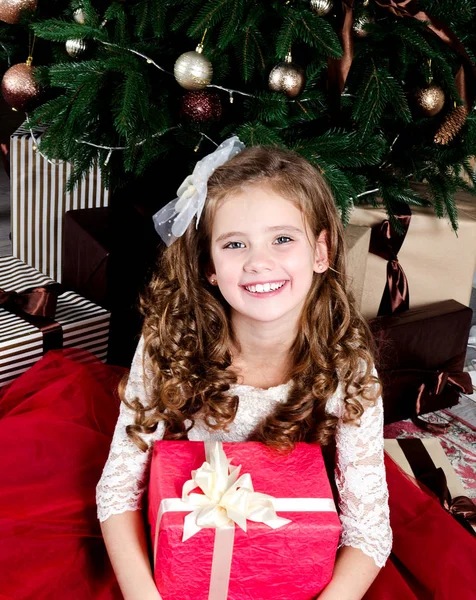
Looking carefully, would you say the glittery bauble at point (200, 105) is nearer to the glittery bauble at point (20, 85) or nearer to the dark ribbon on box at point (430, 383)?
the glittery bauble at point (20, 85)

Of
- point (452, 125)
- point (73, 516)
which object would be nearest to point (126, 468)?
point (73, 516)

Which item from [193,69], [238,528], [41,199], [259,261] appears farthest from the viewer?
[41,199]

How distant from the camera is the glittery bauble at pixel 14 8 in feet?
5.27

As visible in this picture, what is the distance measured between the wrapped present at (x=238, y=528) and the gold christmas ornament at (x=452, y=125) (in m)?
0.90

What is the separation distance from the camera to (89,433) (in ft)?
4.52

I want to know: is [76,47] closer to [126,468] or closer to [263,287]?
[263,287]

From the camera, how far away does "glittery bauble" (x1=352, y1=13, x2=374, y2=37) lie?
147 cm

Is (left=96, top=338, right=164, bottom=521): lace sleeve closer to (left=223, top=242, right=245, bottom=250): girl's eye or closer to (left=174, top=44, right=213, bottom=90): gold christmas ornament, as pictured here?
(left=223, top=242, right=245, bottom=250): girl's eye

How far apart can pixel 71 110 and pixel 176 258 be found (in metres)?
0.41

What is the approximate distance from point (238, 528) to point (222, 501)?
0.13 ft

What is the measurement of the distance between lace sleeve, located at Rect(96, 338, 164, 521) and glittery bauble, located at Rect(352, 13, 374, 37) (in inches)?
32.8

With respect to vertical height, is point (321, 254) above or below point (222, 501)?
above

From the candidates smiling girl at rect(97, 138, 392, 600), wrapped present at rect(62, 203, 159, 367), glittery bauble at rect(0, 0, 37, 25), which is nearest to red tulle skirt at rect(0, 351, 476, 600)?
smiling girl at rect(97, 138, 392, 600)

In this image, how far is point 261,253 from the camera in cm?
113
